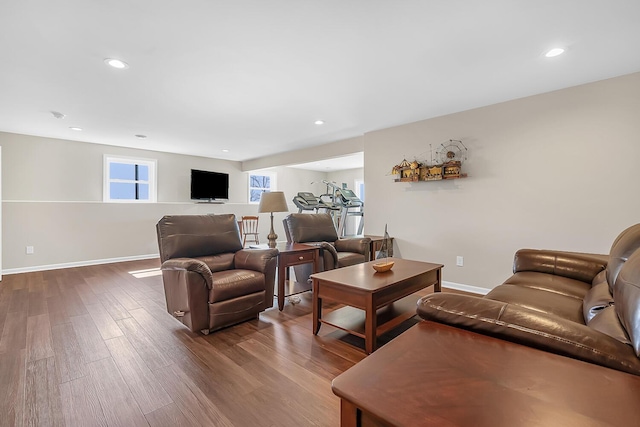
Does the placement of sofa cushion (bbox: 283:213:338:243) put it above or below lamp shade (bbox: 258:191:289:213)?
below

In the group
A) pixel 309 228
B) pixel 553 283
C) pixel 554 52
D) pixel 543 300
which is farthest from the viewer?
pixel 309 228

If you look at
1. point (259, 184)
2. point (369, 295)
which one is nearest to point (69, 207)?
point (259, 184)

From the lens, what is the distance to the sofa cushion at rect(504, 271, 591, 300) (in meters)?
1.95

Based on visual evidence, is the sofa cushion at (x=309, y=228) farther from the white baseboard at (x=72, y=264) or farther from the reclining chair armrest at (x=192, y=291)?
the white baseboard at (x=72, y=264)

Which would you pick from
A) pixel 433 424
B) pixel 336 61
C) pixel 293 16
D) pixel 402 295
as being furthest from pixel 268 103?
pixel 433 424

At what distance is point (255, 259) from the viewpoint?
111 inches

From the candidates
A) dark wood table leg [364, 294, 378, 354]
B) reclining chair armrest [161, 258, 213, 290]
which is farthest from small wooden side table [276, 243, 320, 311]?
dark wood table leg [364, 294, 378, 354]

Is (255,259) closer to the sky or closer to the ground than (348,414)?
closer to the sky

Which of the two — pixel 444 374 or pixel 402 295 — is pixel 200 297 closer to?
pixel 402 295

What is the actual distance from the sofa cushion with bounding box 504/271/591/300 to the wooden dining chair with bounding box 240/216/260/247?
568cm

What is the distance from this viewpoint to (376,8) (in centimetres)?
175

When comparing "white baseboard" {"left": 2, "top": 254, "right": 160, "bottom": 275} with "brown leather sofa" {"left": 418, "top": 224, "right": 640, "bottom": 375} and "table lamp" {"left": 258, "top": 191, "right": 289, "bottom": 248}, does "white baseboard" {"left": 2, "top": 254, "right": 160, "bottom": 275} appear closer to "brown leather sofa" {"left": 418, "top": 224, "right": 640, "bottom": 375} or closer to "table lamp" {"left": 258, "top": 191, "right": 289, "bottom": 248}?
"table lamp" {"left": 258, "top": 191, "right": 289, "bottom": 248}

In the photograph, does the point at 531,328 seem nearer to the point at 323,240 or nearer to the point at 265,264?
the point at 265,264

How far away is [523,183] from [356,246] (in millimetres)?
2050
